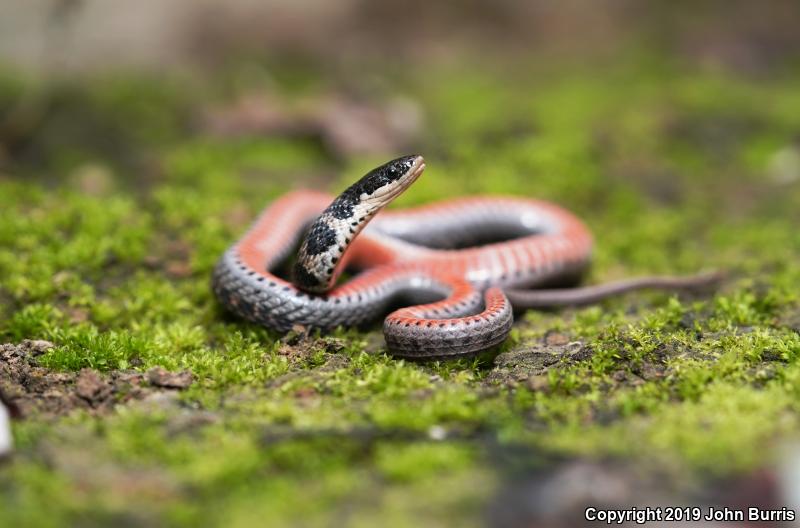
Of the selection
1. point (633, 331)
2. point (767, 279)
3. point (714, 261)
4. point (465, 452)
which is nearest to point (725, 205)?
point (714, 261)

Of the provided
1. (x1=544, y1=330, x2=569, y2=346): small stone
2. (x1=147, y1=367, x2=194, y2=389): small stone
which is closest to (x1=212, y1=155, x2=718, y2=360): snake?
(x1=544, y1=330, x2=569, y2=346): small stone

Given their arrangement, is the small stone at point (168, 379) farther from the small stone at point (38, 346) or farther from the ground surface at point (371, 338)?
the small stone at point (38, 346)

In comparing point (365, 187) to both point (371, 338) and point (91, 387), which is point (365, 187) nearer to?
point (371, 338)

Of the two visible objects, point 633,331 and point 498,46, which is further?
point 498,46

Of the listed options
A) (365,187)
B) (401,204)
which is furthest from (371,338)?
(401,204)

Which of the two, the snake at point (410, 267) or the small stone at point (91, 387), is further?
the snake at point (410, 267)

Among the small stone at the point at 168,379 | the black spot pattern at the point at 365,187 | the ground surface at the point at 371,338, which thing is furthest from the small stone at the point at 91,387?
the black spot pattern at the point at 365,187

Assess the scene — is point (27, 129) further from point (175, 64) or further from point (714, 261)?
point (714, 261)
